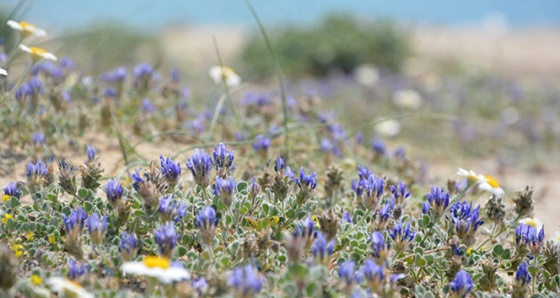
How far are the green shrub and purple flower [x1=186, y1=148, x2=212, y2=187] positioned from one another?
8027 mm

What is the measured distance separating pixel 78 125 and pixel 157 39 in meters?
8.25

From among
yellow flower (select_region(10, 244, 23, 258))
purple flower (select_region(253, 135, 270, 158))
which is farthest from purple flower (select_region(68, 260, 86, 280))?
purple flower (select_region(253, 135, 270, 158))

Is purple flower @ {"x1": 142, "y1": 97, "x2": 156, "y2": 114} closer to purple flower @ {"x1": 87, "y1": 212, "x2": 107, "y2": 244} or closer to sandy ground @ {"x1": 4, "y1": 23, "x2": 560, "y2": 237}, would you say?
sandy ground @ {"x1": 4, "y1": 23, "x2": 560, "y2": 237}

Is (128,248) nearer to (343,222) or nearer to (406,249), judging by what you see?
(343,222)

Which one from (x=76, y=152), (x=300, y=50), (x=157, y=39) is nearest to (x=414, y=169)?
(x=76, y=152)

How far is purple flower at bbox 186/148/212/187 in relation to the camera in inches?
92.8

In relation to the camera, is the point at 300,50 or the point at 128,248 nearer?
the point at 128,248

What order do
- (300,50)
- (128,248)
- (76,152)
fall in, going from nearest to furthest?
(128,248)
(76,152)
(300,50)

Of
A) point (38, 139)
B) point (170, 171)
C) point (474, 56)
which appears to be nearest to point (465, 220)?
point (170, 171)

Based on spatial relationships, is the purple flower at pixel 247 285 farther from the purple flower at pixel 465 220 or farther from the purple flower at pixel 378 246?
the purple flower at pixel 465 220

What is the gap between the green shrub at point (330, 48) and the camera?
10.9m

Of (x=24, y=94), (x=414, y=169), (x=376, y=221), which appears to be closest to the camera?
(x=376, y=221)

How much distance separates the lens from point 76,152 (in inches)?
140

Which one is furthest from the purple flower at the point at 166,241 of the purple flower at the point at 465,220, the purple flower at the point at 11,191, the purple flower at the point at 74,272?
the purple flower at the point at 465,220
